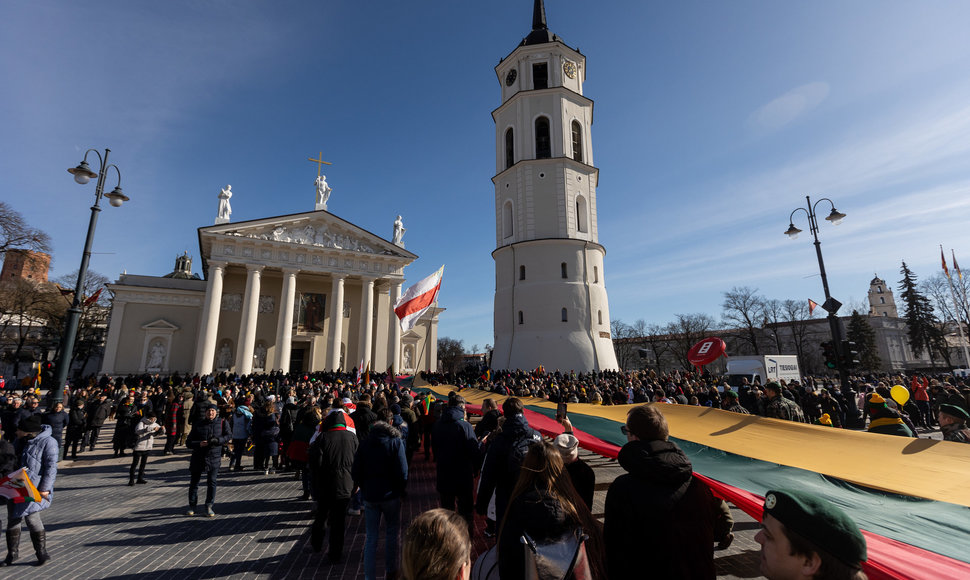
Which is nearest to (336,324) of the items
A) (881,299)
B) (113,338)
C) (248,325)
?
(248,325)

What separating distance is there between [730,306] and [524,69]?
39659 millimetres

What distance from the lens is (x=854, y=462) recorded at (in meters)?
3.90

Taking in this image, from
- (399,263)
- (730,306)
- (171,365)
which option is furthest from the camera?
(730,306)

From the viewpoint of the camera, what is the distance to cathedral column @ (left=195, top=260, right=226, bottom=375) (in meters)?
26.2

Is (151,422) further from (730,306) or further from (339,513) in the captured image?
(730,306)

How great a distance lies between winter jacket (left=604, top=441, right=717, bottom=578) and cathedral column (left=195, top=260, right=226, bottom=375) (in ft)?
97.6

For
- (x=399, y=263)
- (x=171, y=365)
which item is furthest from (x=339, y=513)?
(x=171, y=365)

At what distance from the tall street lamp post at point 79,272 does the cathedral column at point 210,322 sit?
1789 cm

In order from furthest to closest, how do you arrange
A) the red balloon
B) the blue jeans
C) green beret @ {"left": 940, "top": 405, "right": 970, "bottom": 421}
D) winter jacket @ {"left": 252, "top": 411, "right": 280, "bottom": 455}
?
the red balloon → winter jacket @ {"left": 252, "top": 411, "right": 280, "bottom": 455} → green beret @ {"left": 940, "top": 405, "right": 970, "bottom": 421} → the blue jeans

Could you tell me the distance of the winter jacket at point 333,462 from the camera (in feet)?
16.4

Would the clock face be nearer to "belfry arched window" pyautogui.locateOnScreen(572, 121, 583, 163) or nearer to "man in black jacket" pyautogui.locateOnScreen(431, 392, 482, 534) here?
"belfry arched window" pyautogui.locateOnScreen(572, 121, 583, 163)

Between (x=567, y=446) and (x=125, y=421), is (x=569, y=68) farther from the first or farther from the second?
(x=567, y=446)

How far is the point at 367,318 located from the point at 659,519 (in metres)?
29.9

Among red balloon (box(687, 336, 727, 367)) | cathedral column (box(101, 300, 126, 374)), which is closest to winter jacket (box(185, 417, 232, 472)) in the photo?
red balloon (box(687, 336, 727, 367))
